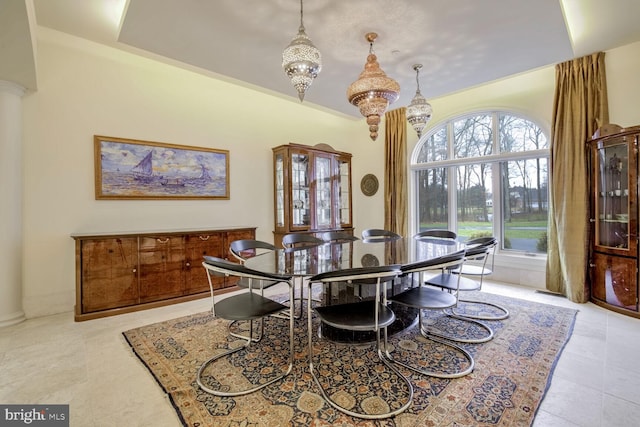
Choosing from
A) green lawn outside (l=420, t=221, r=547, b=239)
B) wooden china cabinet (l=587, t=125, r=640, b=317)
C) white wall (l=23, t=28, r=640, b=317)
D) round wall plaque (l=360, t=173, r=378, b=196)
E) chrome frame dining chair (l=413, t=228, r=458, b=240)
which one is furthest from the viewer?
round wall plaque (l=360, t=173, r=378, b=196)

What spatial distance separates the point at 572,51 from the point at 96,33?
534 cm

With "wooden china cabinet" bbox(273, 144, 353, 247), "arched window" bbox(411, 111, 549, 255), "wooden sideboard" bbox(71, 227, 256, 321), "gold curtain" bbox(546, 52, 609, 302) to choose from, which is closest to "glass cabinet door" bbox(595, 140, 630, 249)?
"gold curtain" bbox(546, 52, 609, 302)

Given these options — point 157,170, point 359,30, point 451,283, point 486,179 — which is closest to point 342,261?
point 451,283

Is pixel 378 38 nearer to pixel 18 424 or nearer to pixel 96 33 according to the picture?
pixel 96 33

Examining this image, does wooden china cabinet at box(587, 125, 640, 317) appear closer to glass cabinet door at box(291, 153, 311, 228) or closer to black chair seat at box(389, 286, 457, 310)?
black chair seat at box(389, 286, 457, 310)

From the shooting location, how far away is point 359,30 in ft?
9.32

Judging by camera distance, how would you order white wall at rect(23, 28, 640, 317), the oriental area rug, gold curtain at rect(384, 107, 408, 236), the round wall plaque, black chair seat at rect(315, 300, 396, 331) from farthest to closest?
the round wall plaque < gold curtain at rect(384, 107, 408, 236) < white wall at rect(23, 28, 640, 317) < black chair seat at rect(315, 300, 396, 331) < the oriental area rug

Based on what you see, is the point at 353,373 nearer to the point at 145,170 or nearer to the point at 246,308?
the point at 246,308

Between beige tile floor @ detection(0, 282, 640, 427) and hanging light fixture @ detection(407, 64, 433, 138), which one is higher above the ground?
hanging light fixture @ detection(407, 64, 433, 138)

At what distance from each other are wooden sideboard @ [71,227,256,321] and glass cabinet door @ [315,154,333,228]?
5.61 feet

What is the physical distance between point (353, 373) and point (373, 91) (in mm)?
2272

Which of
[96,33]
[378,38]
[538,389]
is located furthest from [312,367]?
[96,33]

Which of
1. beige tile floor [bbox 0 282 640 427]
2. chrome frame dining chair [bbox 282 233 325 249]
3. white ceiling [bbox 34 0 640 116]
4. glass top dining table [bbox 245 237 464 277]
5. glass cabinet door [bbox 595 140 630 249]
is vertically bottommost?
beige tile floor [bbox 0 282 640 427]

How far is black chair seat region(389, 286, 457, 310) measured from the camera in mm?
2119
